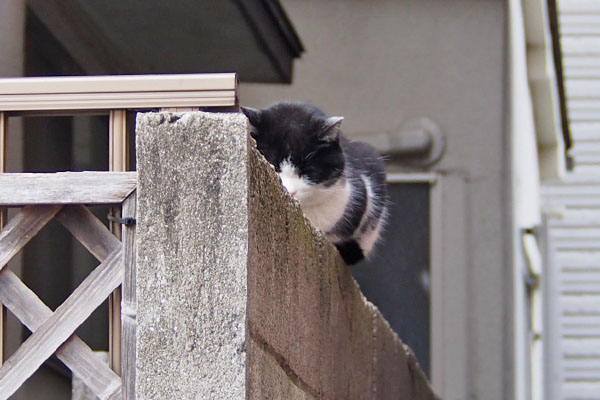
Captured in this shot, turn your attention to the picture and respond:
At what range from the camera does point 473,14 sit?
6.33 m

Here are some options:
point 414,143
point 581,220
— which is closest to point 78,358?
point 414,143

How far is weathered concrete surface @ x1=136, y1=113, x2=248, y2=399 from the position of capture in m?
1.48

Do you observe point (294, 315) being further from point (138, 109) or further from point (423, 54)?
point (423, 54)

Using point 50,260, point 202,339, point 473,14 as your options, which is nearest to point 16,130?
point 50,260

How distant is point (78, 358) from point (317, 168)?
1525 millimetres

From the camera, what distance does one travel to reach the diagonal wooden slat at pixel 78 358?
5.47 feet

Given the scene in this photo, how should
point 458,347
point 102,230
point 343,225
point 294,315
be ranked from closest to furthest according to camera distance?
point 102,230 < point 294,315 < point 343,225 < point 458,347

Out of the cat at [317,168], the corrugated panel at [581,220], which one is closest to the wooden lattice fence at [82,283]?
the cat at [317,168]

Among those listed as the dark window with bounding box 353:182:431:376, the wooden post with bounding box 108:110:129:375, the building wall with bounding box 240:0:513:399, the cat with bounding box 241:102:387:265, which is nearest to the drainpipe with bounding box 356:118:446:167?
the building wall with bounding box 240:0:513:399

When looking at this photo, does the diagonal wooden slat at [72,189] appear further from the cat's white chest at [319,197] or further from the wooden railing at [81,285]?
the cat's white chest at [319,197]

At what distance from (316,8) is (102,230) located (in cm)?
496

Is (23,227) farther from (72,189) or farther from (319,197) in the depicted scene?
(319,197)


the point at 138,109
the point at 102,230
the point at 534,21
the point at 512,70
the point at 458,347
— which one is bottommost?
the point at 458,347

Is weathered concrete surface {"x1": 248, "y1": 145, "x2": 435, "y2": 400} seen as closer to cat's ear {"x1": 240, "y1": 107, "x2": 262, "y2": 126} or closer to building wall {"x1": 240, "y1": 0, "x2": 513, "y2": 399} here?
cat's ear {"x1": 240, "y1": 107, "x2": 262, "y2": 126}
